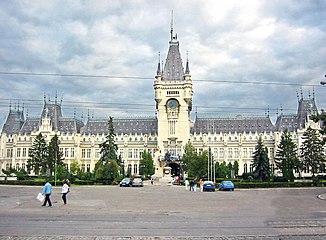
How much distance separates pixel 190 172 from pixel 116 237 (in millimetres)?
70108

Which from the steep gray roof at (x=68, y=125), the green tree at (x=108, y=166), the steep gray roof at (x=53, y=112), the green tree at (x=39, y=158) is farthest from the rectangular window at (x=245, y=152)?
the green tree at (x=39, y=158)

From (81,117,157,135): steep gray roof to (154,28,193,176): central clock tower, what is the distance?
12.6m

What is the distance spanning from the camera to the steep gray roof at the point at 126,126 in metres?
133

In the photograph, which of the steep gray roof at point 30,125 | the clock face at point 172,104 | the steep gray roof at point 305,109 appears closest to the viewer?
the steep gray roof at point 305,109

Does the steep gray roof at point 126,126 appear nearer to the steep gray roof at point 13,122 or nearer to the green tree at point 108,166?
the steep gray roof at point 13,122

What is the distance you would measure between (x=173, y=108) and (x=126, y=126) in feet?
78.2

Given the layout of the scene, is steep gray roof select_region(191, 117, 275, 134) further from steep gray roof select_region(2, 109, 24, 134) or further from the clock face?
steep gray roof select_region(2, 109, 24, 134)

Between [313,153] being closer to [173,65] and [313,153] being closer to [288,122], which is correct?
[288,122]

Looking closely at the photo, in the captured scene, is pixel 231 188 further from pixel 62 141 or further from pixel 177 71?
pixel 62 141

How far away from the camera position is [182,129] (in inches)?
4727

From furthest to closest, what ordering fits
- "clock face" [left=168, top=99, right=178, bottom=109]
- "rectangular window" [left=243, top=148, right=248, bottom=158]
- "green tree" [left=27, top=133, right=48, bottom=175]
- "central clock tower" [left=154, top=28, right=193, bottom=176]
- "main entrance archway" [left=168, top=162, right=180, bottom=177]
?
"rectangular window" [left=243, top=148, right=248, bottom=158] < "clock face" [left=168, top=99, right=178, bottom=109] < "central clock tower" [left=154, top=28, right=193, bottom=176] < "main entrance archway" [left=168, top=162, right=180, bottom=177] < "green tree" [left=27, top=133, right=48, bottom=175]

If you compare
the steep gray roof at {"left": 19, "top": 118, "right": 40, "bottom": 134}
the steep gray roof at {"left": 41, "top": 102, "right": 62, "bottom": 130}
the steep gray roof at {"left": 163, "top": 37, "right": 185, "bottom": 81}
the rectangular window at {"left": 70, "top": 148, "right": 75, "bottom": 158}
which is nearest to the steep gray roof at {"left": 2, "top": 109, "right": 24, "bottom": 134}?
the steep gray roof at {"left": 19, "top": 118, "right": 40, "bottom": 134}

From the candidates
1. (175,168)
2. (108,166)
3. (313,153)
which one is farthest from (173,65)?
(108,166)

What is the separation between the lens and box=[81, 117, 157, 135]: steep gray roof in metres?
133
